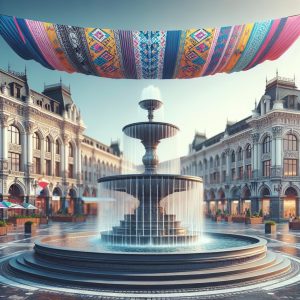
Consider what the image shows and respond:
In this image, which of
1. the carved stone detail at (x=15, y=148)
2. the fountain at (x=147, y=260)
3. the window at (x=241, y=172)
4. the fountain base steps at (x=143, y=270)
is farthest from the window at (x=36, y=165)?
the fountain base steps at (x=143, y=270)

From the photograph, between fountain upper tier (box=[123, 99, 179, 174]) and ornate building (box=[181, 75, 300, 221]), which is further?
ornate building (box=[181, 75, 300, 221])

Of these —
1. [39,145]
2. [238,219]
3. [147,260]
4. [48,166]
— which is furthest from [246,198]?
[147,260]

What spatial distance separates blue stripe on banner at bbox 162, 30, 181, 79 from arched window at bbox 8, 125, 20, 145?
3125 centimetres

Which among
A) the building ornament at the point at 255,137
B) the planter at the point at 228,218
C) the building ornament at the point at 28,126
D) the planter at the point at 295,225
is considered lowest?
the planter at the point at 228,218

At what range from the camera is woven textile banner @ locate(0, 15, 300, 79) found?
19.7 m

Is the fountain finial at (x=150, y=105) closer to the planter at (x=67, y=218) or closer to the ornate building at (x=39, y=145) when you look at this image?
the ornate building at (x=39, y=145)

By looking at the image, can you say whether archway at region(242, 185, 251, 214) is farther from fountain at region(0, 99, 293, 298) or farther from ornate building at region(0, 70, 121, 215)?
fountain at region(0, 99, 293, 298)

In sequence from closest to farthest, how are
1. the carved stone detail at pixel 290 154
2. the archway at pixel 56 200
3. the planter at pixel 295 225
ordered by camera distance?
the planter at pixel 295 225 → the carved stone detail at pixel 290 154 → the archway at pixel 56 200

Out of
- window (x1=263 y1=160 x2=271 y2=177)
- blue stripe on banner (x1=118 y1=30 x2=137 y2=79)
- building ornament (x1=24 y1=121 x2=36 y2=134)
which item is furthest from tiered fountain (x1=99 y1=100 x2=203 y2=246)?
window (x1=263 y1=160 x2=271 y2=177)

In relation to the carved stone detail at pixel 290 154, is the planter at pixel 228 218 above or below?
below

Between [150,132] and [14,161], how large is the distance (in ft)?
117

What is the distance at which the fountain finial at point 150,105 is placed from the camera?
18.2 meters

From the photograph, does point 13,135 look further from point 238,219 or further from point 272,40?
point 272,40

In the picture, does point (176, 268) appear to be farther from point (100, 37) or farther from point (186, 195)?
point (100, 37)
